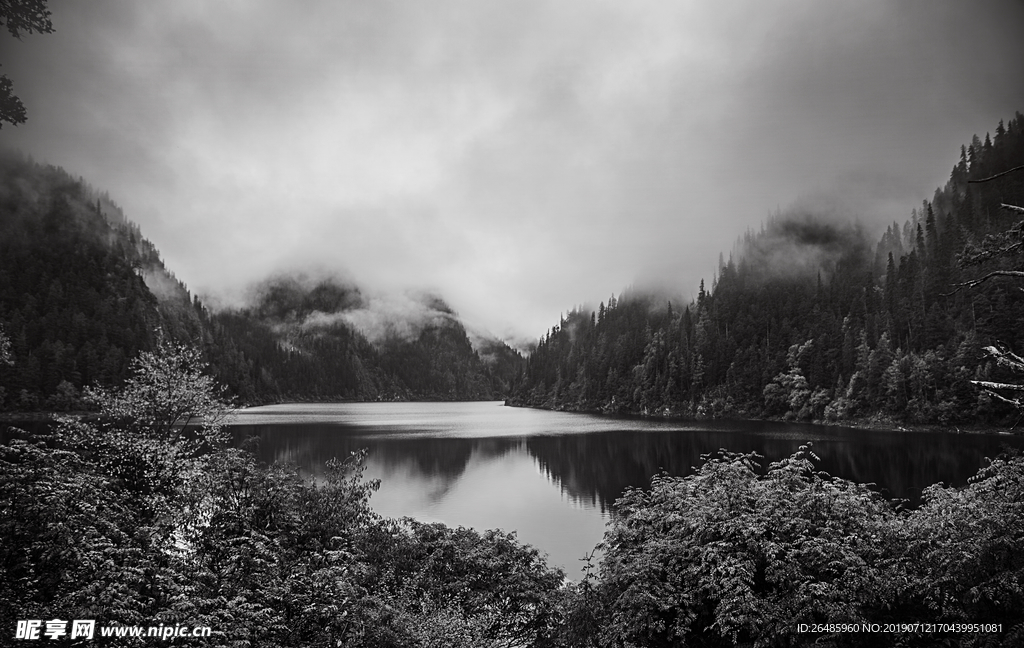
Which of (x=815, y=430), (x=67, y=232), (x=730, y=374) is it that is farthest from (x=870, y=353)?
(x=67, y=232)

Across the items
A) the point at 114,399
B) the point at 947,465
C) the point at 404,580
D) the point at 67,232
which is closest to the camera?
the point at 404,580

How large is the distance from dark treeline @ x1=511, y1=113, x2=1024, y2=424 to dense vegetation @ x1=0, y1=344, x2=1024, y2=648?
4788 centimetres

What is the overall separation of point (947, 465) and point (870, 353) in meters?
56.9

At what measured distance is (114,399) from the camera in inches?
750

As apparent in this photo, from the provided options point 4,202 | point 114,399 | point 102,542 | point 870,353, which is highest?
point 4,202

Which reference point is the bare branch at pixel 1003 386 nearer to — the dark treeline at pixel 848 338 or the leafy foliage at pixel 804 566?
the leafy foliage at pixel 804 566

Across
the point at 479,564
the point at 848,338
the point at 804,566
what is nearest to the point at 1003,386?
the point at 804,566

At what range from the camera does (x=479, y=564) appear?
17281 mm

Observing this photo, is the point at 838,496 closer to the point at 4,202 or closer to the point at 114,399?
the point at 114,399

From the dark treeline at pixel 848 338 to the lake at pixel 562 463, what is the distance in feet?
39.9

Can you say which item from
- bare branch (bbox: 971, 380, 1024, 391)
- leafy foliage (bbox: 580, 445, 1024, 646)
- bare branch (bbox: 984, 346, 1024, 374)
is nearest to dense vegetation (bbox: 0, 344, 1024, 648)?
leafy foliage (bbox: 580, 445, 1024, 646)

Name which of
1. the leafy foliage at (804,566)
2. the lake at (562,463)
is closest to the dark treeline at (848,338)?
the lake at (562,463)

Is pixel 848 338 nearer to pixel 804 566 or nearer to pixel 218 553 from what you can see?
pixel 804 566

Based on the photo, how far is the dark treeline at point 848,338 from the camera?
79.1 metres
